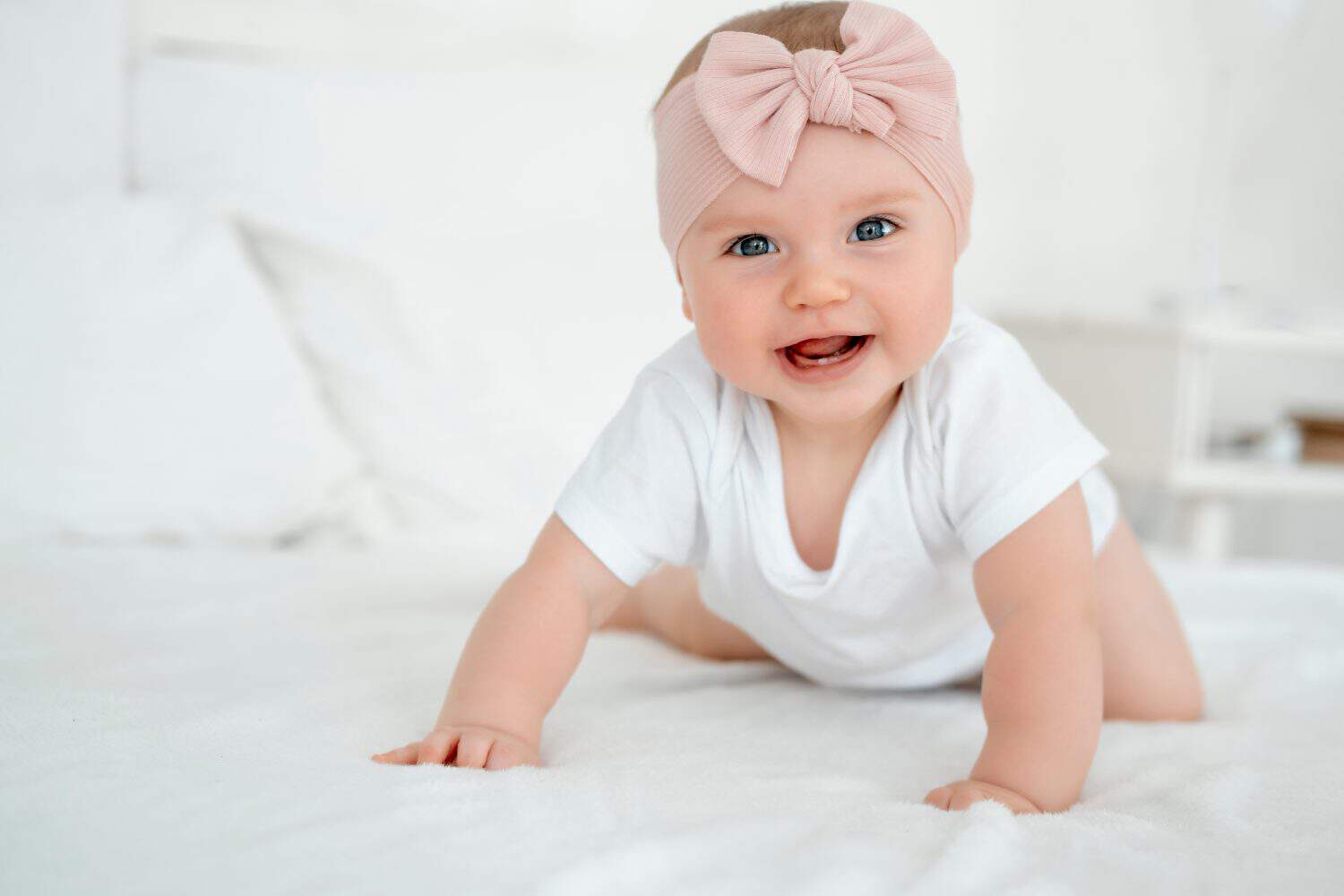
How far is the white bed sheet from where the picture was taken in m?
0.59

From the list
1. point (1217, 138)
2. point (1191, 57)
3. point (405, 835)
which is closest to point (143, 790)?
point (405, 835)

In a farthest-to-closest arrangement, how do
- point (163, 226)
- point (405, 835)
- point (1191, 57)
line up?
point (1191, 57) < point (163, 226) < point (405, 835)

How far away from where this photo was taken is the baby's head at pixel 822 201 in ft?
2.74

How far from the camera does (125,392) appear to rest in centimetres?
144

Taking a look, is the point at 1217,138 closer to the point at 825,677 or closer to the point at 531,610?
the point at 825,677

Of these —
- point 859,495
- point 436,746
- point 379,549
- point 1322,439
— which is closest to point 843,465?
point 859,495

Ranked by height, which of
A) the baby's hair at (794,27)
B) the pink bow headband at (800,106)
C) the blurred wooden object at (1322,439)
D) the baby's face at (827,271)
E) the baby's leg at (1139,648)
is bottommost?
the blurred wooden object at (1322,439)

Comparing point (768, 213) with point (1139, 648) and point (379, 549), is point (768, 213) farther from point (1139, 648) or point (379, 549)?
point (379, 549)

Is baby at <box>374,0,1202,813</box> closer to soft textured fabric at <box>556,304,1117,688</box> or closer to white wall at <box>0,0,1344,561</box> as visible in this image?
soft textured fabric at <box>556,304,1117,688</box>

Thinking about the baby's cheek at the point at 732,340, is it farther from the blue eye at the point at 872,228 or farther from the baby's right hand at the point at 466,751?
the baby's right hand at the point at 466,751

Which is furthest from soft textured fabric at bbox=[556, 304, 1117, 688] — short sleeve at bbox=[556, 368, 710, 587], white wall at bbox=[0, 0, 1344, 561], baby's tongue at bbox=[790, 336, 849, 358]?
white wall at bbox=[0, 0, 1344, 561]

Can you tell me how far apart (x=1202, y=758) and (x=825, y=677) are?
320 mm

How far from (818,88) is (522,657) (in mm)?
452

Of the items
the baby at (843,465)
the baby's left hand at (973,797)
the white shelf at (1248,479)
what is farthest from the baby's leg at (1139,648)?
the white shelf at (1248,479)
